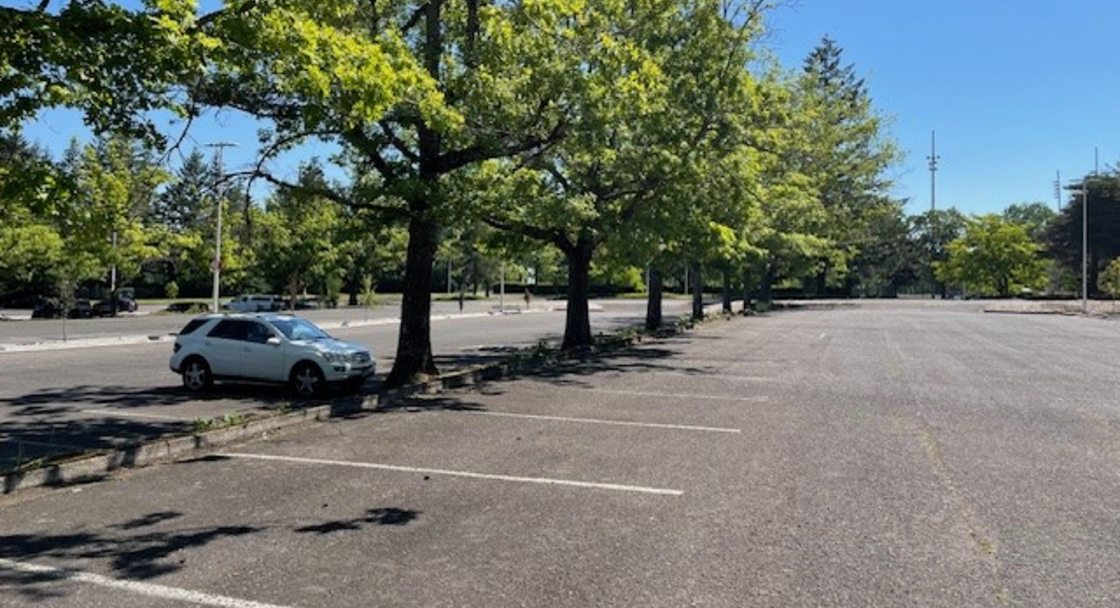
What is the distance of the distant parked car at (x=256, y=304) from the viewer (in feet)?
172

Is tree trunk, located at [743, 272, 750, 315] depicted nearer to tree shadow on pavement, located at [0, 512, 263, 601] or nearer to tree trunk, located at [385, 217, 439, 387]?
tree trunk, located at [385, 217, 439, 387]

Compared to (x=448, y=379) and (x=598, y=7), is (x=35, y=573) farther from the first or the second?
(x=598, y=7)

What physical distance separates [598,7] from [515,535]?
38.2 ft

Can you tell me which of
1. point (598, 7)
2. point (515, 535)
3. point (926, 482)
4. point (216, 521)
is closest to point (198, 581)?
point (216, 521)

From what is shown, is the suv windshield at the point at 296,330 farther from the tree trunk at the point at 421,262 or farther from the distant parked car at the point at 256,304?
the distant parked car at the point at 256,304

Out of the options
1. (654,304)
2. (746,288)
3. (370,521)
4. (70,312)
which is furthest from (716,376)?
(70,312)

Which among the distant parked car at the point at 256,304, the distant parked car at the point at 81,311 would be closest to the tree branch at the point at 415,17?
the distant parked car at the point at 81,311

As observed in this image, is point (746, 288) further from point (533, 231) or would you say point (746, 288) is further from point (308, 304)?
point (533, 231)

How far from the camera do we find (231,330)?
15.0 metres

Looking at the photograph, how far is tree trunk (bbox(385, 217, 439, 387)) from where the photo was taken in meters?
15.0

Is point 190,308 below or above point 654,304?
below

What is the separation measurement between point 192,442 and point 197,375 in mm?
5845

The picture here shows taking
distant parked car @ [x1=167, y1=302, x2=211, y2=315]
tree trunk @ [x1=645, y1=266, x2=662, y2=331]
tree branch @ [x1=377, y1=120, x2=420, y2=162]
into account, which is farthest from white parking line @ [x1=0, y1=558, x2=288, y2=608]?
distant parked car @ [x1=167, y1=302, x2=211, y2=315]

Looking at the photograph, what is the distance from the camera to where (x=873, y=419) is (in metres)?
11.5
